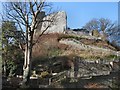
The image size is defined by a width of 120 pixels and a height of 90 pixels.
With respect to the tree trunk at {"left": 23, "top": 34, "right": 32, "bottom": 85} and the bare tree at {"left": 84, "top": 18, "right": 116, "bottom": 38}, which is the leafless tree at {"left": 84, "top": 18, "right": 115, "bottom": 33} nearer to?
the bare tree at {"left": 84, "top": 18, "right": 116, "bottom": 38}

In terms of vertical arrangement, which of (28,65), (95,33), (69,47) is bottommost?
(28,65)

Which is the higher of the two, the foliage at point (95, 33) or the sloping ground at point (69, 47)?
the foliage at point (95, 33)

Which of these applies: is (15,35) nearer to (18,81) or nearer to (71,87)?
(18,81)

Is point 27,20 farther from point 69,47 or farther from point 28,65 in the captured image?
point 69,47

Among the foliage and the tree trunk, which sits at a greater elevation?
the foliage

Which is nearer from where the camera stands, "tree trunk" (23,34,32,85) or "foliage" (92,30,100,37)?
"tree trunk" (23,34,32,85)

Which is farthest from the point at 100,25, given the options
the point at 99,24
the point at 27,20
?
the point at 27,20

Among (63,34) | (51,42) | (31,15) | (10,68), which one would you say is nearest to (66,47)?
(51,42)

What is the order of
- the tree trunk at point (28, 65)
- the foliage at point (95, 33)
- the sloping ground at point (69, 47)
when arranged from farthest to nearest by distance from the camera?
the foliage at point (95, 33) → the sloping ground at point (69, 47) → the tree trunk at point (28, 65)

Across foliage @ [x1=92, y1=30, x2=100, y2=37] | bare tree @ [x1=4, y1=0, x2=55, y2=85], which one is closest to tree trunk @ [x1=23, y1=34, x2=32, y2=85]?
bare tree @ [x1=4, y1=0, x2=55, y2=85]

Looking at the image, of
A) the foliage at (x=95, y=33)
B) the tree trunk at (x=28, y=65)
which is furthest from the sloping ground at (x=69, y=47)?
the tree trunk at (x=28, y=65)

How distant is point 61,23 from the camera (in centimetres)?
3175

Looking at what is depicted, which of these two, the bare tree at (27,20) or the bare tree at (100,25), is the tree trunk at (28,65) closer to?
the bare tree at (27,20)

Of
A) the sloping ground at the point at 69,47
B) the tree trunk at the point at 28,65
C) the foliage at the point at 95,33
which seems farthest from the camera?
the foliage at the point at 95,33
